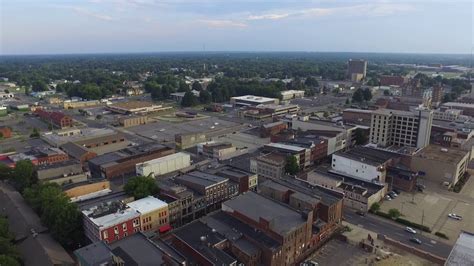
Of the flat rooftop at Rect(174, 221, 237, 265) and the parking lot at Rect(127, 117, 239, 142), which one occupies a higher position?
the flat rooftop at Rect(174, 221, 237, 265)

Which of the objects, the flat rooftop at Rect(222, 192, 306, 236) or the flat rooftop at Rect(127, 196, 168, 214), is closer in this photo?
the flat rooftop at Rect(222, 192, 306, 236)

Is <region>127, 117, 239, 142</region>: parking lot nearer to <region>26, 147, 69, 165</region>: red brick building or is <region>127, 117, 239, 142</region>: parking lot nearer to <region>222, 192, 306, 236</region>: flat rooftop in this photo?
<region>26, 147, 69, 165</region>: red brick building

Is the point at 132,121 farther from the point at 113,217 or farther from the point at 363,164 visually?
the point at 363,164

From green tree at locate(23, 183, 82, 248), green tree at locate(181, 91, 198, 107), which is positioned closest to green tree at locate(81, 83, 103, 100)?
green tree at locate(181, 91, 198, 107)

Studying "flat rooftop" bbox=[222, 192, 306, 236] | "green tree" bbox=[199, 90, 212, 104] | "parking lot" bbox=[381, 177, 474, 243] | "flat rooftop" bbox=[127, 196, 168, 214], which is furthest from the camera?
"green tree" bbox=[199, 90, 212, 104]

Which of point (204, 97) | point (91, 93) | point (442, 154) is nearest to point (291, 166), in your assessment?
point (442, 154)
